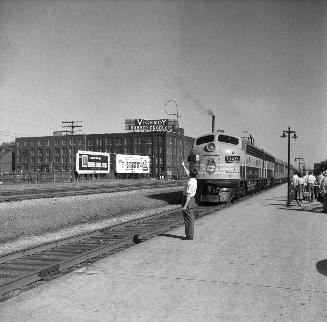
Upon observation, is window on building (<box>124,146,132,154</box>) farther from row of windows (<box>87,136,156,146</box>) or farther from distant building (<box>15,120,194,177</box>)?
row of windows (<box>87,136,156,146</box>)

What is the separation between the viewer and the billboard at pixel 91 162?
62031 mm

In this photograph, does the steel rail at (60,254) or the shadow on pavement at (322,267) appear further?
the shadow on pavement at (322,267)

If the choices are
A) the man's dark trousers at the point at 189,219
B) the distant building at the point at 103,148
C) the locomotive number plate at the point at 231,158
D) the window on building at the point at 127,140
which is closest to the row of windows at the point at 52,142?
the distant building at the point at 103,148

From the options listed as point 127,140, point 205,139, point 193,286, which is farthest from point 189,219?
point 127,140

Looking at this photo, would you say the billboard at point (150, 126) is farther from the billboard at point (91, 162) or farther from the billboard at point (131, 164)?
the billboard at point (91, 162)

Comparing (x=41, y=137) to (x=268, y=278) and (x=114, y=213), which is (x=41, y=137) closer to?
(x=114, y=213)

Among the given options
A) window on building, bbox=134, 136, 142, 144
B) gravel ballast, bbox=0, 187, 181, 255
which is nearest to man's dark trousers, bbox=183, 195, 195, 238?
gravel ballast, bbox=0, 187, 181, 255

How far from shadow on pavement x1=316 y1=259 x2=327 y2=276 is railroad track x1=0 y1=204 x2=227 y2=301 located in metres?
4.72

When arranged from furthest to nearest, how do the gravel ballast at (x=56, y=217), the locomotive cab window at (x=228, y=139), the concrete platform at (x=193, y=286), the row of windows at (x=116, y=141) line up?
the row of windows at (x=116, y=141) → the locomotive cab window at (x=228, y=139) → the gravel ballast at (x=56, y=217) → the concrete platform at (x=193, y=286)

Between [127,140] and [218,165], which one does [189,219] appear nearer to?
[218,165]

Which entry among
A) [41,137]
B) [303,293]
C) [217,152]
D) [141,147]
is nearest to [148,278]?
[303,293]

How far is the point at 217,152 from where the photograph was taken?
72.7 ft

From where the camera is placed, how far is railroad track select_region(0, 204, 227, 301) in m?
7.32

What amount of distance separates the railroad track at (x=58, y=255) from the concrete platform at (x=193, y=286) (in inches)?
17.2
